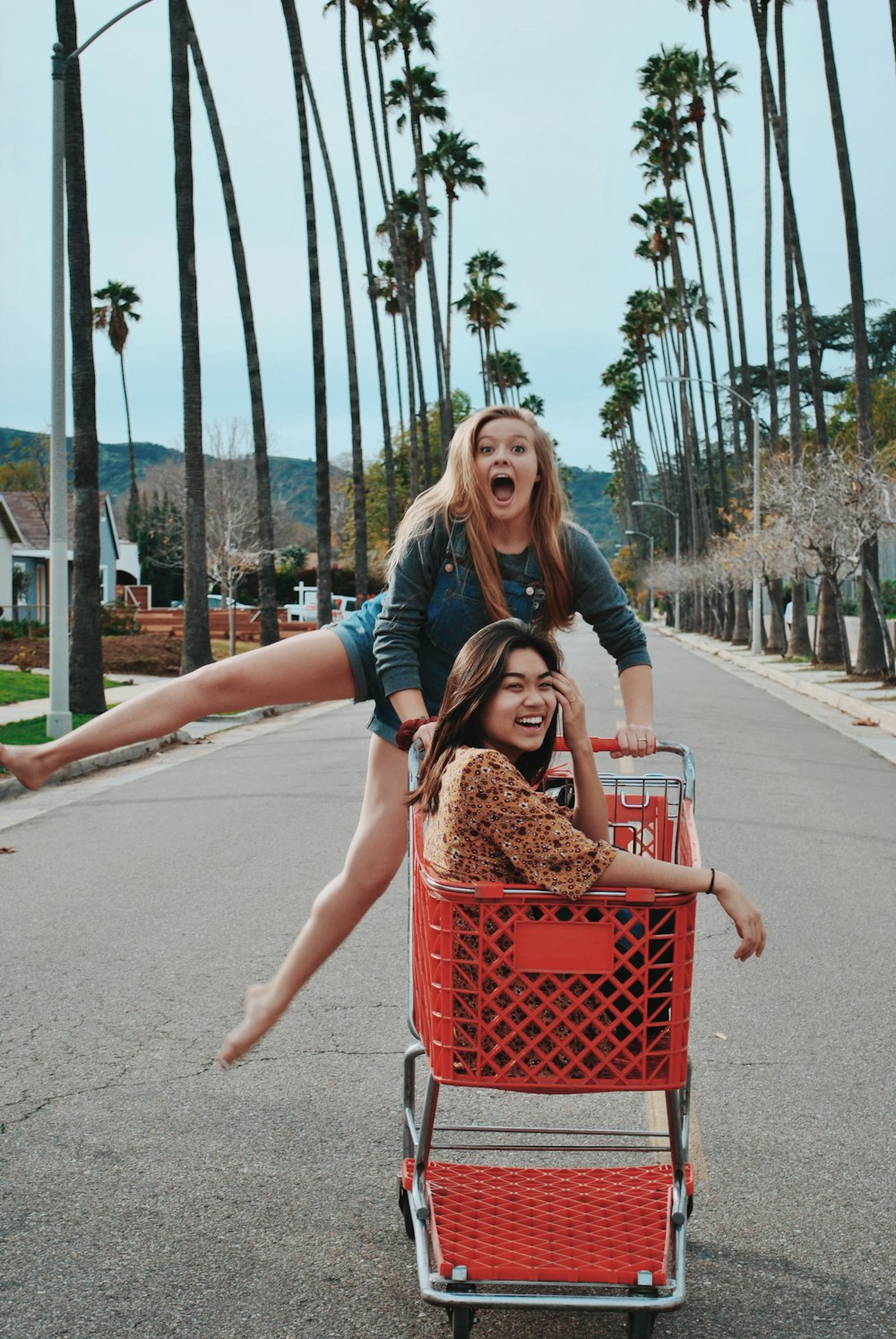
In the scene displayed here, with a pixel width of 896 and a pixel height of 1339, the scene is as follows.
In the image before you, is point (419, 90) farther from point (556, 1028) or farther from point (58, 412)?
point (556, 1028)

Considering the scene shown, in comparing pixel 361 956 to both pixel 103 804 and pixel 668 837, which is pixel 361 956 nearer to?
pixel 668 837

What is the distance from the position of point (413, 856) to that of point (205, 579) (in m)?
21.1

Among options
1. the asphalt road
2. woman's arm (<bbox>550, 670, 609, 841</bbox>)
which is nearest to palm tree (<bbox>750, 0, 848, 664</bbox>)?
the asphalt road

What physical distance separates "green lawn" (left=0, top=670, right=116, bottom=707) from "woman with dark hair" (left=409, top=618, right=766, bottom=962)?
A: 1987 cm

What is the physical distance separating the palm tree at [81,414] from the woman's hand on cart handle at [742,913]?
1679cm

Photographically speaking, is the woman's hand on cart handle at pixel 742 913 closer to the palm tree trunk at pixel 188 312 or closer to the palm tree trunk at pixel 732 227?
the palm tree trunk at pixel 188 312

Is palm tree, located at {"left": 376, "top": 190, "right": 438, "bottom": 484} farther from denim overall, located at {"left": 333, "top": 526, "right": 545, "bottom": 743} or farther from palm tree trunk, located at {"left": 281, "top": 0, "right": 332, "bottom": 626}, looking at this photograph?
denim overall, located at {"left": 333, "top": 526, "right": 545, "bottom": 743}

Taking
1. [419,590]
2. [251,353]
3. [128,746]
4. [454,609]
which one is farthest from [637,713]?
[251,353]

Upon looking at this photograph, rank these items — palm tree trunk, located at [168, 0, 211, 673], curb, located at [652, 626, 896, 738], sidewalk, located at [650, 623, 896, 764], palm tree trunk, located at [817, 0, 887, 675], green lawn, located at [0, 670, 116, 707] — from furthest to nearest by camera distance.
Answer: palm tree trunk, located at [817, 0, 887, 675] < palm tree trunk, located at [168, 0, 211, 673] < green lawn, located at [0, 670, 116, 707] < curb, located at [652, 626, 896, 738] < sidewalk, located at [650, 623, 896, 764]

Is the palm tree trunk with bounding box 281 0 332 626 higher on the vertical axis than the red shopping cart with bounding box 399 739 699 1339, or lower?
higher

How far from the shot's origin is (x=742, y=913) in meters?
3.09

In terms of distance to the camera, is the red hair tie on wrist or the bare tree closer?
the red hair tie on wrist

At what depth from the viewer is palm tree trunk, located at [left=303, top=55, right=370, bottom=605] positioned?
41.2 metres

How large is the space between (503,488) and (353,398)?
4169 centimetres
